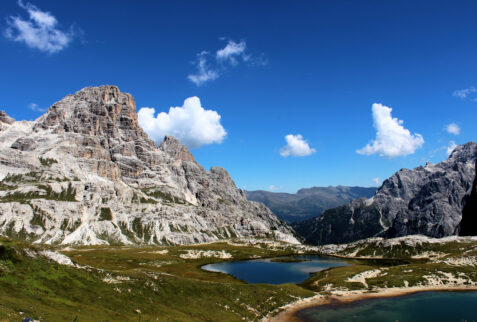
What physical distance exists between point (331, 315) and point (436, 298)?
143 ft

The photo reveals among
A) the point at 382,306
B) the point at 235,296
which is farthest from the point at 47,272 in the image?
the point at 382,306

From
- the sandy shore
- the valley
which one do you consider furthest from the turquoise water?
the valley

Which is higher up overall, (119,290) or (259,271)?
(119,290)

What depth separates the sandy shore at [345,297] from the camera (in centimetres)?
7550

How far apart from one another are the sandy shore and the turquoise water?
3.02m

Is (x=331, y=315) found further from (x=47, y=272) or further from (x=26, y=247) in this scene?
(x=26, y=247)

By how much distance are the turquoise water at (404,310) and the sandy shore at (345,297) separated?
302 centimetres

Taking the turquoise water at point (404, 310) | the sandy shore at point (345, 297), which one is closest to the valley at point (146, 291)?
the sandy shore at point (345, 297)

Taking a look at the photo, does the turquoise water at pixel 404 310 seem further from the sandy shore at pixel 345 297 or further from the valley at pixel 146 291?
the valley at pixel 146 291

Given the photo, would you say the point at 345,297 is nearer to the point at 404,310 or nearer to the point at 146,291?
the point at 404,310

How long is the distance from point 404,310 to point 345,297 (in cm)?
Result: 1749

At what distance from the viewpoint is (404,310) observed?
8188cm

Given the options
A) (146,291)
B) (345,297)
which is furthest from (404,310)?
(146,291)

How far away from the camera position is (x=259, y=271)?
15900 centimetres
